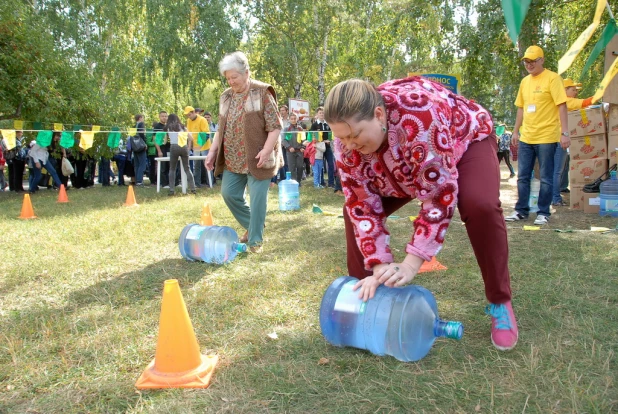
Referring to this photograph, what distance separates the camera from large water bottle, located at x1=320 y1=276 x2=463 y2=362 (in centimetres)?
238

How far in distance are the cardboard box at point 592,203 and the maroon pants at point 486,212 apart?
5778 millimetres

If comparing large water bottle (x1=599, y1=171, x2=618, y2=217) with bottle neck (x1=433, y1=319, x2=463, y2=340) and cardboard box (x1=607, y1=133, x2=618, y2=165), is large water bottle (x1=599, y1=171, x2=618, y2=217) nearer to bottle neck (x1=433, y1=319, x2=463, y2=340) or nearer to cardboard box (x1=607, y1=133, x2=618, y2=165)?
cardboard box (x1=607, y1=133, x2=618, y2=165)

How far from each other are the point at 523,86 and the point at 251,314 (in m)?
4.98

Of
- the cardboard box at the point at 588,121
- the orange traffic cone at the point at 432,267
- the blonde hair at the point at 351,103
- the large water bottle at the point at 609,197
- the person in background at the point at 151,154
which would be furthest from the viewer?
the person in background at the point at 151,154

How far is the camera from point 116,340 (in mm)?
2781

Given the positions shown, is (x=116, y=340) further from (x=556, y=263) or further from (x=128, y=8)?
(x=128, y=8)

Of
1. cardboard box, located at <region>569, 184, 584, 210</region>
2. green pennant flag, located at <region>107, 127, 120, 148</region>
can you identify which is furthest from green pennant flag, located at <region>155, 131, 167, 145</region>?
cardboard box, located at <region>569, 184, 584, 210</region>

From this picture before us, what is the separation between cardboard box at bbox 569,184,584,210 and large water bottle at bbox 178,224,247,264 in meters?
5.89

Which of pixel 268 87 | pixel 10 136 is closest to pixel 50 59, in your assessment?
pixel 10 136

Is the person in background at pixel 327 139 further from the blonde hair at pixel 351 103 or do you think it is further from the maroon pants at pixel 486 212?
the blonde hair at pixel 351 103

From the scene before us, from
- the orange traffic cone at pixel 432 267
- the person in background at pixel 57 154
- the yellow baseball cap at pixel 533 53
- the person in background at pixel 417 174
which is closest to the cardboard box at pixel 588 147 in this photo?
the yellow baseball cap at pixel 533 53

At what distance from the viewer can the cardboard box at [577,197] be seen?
764 cm

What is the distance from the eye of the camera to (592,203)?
288 inches

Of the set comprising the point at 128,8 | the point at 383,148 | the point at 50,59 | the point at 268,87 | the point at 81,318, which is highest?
the point at 128,8
